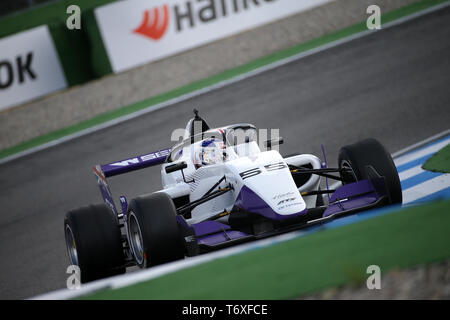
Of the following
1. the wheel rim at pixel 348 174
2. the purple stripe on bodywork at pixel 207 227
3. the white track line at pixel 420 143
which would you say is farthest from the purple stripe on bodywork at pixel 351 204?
the white track line at pixel 420 143

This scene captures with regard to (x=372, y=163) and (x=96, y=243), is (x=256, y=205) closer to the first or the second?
(x=372, y=163)

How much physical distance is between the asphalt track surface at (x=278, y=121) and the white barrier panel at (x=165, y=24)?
4.67 feet

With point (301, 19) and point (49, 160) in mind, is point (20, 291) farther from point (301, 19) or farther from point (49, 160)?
point (301, 19)

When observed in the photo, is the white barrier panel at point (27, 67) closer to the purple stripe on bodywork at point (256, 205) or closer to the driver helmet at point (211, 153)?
the driver helmet at point (211, 153)

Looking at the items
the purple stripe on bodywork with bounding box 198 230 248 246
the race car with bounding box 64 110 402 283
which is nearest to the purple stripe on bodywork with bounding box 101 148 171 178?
the race car with bounding box 64 110 402 283

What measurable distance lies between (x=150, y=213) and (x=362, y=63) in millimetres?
8210

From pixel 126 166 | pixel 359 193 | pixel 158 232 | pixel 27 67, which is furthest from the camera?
pixel 27 67

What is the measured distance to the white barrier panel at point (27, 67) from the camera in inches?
503

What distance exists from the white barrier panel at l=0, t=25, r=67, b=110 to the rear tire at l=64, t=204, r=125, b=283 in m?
7.62

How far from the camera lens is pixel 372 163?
6.16 m

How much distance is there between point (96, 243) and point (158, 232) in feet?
2.31

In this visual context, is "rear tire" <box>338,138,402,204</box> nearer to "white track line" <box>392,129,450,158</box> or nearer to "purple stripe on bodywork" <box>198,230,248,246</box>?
"purple stripe on bodywork" <box>198,230,248,246</box>

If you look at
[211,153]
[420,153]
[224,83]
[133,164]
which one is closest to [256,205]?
[211,153]

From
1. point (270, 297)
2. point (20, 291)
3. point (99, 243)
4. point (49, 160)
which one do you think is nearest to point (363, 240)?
point (270, 297)
